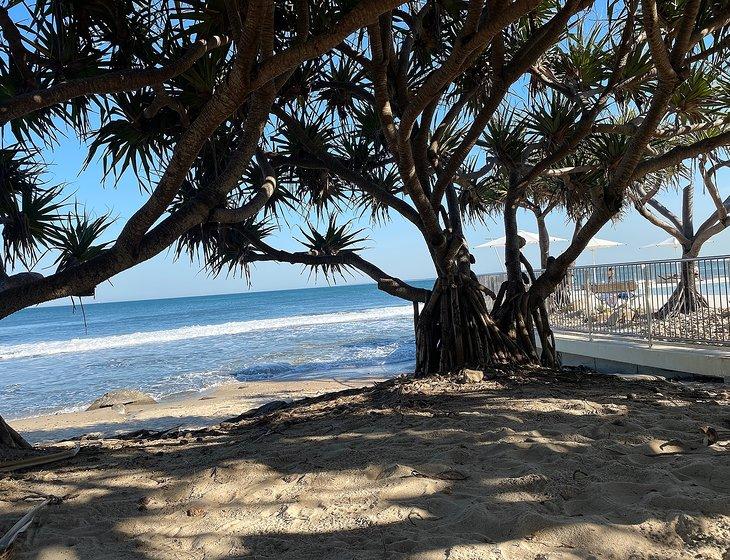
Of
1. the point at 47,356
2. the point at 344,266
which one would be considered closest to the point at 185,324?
the point at 47,356

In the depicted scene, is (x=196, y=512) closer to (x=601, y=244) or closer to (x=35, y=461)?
(x=35, y=461)

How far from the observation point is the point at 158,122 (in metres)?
4.34

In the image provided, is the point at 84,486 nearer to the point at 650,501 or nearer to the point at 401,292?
the point at 650,501

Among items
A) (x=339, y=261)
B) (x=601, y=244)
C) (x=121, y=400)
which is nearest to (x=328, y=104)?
(x=339, y=261)

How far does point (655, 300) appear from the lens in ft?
25.7

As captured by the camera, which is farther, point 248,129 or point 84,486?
point 248,129

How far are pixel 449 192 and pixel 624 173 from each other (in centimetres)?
184

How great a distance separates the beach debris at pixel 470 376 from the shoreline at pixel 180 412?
3.79 meters

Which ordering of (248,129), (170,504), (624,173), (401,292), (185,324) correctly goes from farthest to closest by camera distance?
(185,324), (401,292), (624,173), (248,129), (170,504)

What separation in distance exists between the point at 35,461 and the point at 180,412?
6053 millimetres

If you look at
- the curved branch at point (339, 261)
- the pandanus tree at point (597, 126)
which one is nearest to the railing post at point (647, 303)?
the pandanus tree at point (597, 126)

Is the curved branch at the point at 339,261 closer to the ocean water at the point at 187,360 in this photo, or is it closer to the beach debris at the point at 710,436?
the beach debris at the point at 710,436

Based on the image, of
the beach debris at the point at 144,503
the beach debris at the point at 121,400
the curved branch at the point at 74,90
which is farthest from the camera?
the beach debris at the point at 121,400

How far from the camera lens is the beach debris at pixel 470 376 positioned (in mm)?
4605
